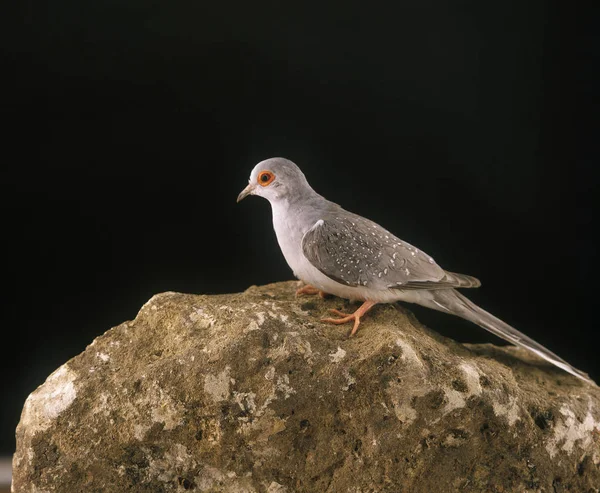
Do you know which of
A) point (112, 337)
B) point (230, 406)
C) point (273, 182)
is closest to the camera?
point (230, 406)

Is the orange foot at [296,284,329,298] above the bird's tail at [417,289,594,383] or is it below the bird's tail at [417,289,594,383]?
above

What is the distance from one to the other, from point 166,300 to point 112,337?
16.8 inches

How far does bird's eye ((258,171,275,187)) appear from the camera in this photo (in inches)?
197

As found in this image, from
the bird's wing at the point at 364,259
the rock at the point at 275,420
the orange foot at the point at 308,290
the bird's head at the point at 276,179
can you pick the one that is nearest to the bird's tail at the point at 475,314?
the bird's wing at the point at 364,259

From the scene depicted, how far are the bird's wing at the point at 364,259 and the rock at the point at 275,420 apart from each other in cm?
47

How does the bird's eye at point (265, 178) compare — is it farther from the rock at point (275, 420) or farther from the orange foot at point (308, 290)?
the rock at point (275, 420)

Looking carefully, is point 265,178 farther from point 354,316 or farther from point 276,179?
point 354,316

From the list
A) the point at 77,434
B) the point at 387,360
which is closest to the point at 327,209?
the point at 387,360

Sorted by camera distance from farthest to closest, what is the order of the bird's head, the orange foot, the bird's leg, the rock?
the orange foot < the bird's head < the bird's leg < the rock

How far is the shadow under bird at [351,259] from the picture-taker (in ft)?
15.8

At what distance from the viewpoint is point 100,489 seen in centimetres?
423

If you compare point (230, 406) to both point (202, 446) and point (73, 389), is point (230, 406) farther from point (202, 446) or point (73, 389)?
point (73, 389)

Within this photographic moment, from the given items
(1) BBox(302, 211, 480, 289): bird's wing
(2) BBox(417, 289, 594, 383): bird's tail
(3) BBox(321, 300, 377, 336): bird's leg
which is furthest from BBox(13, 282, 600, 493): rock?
(2) BBox(417, 289, 594, 383): bird's tail

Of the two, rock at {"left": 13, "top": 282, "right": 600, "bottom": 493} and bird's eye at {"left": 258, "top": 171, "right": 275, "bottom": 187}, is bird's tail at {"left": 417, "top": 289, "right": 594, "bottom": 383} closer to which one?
rock at {"left": 13, "top": 282, "right": 600, "bottom": 493}
